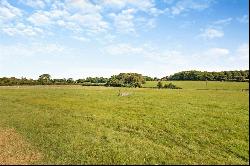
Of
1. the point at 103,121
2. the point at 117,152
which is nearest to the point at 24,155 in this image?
the point at 117,152

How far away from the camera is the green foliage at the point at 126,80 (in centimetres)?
16895

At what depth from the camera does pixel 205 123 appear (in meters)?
34.3

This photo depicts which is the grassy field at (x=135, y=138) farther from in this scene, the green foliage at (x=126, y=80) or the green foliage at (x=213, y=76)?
the green foliage at (x=126, y=80)

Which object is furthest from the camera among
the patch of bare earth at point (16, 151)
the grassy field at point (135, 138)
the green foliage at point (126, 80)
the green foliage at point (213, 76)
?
the green foliage at point (126, 80)

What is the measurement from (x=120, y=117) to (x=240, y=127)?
14.8 m

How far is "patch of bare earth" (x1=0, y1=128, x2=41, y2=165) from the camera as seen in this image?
22500 mm

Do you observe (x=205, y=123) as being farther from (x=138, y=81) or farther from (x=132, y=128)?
(x=138, y=81)

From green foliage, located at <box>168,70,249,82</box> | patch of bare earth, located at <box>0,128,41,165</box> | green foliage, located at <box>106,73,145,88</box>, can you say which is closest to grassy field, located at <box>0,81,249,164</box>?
patch of bare earth, located at <box>0,128,41,165</box>

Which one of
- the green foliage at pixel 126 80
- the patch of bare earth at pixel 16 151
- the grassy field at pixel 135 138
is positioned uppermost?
the green foliage at pixel 126 80

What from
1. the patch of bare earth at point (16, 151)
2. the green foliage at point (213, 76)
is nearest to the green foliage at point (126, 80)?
the green foliage at point (213, 76)

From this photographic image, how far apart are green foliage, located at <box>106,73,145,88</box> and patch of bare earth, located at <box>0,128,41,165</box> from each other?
5405 inches

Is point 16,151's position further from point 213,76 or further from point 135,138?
point 213,76

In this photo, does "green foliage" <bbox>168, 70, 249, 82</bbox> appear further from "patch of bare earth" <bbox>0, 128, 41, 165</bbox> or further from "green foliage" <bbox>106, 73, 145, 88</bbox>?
"patch of bare earth" <bbox>0, 128, 41, 165</bbox>

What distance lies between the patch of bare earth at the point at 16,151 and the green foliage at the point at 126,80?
13729 centimetres
